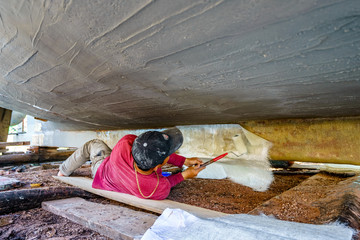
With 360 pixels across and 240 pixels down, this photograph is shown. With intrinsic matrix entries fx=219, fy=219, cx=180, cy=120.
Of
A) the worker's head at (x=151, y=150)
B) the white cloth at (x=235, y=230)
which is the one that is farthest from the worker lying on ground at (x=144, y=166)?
the white cloth at (x=235, y=230)

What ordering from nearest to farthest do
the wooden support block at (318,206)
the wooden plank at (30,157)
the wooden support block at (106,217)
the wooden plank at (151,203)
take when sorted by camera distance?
Answer: the wooden support block at (318,206) < the wooden support block at (106,217) < the wooden plank at (151,203) < the wooden plank at (30,157)

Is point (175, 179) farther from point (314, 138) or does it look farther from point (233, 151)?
point (314, 138)

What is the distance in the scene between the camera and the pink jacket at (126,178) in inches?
71.9

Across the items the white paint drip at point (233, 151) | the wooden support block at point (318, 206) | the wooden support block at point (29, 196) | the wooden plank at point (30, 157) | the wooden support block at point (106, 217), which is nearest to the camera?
the wooden support block at point (318, 206)

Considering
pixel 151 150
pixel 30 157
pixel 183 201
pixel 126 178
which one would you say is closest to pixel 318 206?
pixel 183 201

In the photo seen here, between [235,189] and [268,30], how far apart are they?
186cm

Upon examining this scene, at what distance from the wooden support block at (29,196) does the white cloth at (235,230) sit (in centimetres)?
155

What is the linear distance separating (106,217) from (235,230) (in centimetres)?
104

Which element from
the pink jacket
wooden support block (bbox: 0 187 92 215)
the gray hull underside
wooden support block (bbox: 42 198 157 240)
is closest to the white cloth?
wooden support block (bbox: 42 198 157 240)

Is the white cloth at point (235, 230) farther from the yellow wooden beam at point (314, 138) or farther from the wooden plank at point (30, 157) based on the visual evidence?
the wooden plank at point (30, 157)

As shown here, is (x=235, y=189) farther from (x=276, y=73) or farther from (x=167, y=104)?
(x=276, y=73)

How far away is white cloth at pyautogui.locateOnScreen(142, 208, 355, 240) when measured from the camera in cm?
77

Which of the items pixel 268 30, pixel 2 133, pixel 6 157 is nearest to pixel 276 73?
pixel 268 30

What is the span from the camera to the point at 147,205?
5.64 ft
